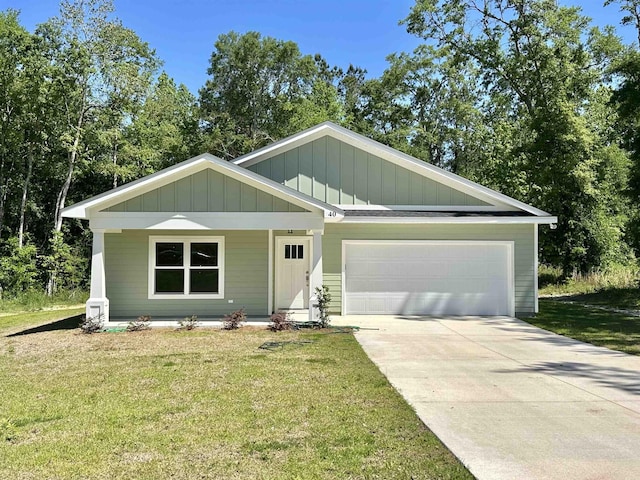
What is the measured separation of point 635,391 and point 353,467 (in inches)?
175

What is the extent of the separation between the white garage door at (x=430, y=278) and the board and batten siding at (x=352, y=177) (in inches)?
56.1

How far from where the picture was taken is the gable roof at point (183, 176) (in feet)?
37.8

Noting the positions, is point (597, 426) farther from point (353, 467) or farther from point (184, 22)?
point (184, 22)

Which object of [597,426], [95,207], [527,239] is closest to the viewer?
[597,426]

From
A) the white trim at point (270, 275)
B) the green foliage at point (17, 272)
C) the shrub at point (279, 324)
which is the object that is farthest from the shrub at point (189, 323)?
the green foliage at point (17, 272)

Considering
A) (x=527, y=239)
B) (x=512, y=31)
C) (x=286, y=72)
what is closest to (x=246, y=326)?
(x=527, y=239)

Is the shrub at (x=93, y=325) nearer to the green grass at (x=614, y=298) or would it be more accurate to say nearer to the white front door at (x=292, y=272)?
the white front door at (x=292, y=272)

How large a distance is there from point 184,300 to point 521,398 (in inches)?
362

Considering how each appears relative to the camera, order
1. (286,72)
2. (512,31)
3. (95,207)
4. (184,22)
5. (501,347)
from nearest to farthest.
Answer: (501,347) < (95,207) < (184,22) < (512,31) < (286,72)

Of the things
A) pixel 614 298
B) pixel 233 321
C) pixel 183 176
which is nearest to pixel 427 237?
pixel 233 321

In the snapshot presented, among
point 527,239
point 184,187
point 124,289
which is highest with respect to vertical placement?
point 184,187

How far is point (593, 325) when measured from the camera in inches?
496

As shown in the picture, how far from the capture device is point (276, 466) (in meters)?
4.10

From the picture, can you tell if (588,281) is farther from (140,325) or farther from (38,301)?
(38,301)
